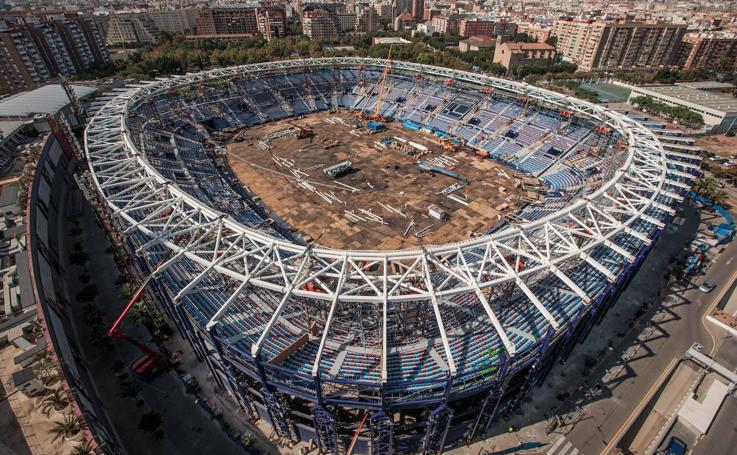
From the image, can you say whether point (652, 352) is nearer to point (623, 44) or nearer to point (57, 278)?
point (57, 278)

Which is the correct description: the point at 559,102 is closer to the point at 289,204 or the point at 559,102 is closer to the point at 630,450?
the point at 289,204

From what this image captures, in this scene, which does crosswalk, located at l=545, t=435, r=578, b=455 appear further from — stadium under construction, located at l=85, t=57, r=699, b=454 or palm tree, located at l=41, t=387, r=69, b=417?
palm tree, located at l=41, t=387, r=69, b=417

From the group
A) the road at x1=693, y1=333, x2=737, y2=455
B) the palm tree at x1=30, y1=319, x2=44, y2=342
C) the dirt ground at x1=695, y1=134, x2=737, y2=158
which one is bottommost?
the road at x1=693, y1=333, x2=737, y2=455

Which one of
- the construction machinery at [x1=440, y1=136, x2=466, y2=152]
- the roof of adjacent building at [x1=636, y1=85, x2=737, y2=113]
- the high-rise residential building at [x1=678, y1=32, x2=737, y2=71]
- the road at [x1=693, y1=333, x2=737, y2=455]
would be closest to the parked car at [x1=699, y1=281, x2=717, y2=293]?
the road at [x1=693, y1=333, x2=737, y2=455]

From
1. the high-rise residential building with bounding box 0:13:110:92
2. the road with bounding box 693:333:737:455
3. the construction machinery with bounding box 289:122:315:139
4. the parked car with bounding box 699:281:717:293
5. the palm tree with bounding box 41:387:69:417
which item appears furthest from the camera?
the high-rise residential building with bounding box 0:13:110:92

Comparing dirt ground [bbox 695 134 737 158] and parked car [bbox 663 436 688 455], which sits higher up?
dirt ground [bbox 695 134 737 158]
